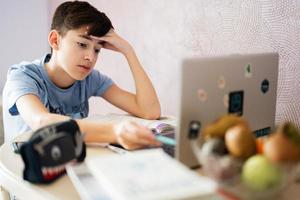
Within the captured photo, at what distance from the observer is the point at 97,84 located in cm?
150

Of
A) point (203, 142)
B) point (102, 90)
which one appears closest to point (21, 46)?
point (102, 90)

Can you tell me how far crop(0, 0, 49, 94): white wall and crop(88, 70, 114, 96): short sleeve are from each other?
0.99 metres

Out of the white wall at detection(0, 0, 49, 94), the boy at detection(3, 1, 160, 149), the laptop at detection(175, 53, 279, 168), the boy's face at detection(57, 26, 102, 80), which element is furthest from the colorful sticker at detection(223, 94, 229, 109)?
the white wall at detection(0, 0, 49, 94)

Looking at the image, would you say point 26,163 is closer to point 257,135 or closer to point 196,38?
point 257,135

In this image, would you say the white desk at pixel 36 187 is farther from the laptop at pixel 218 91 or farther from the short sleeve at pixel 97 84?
the short sleeve at pixel 97 84

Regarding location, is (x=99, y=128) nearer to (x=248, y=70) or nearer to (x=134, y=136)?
(x=134, y=136)

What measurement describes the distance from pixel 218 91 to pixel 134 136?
0.21m

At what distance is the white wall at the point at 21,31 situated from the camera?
2.25 meters

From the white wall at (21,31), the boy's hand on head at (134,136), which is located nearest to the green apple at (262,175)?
the boy's hand on head at (134,136)

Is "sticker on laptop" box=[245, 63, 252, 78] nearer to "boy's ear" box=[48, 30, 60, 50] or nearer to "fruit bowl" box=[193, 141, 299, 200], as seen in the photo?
"fruit bowl" box=[193, 141, 299, 200]

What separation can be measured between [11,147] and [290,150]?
708 millimetres

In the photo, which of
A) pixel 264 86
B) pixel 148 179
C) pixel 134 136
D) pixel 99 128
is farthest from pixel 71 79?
pixel 148 179

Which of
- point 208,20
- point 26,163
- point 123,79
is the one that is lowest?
point 123,79

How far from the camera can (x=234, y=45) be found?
133 centimetres
